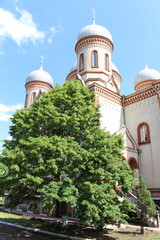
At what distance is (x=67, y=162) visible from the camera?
9.59m

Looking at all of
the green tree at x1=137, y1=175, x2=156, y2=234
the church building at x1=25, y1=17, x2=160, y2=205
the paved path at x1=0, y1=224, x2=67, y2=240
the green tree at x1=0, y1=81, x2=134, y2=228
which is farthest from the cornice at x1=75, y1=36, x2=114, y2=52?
the paved path at x1=0, y1=224, x2=67, y2=240

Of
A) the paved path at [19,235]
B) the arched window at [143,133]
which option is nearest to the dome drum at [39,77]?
the arched window at [143,133]

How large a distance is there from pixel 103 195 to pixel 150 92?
11.9 metres

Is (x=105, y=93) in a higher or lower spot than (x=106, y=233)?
higher

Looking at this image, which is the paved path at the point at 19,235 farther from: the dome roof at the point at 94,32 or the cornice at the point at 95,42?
the dome roof at the point at 94,32

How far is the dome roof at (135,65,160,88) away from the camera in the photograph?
24859mm

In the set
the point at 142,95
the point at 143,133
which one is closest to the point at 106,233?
the point at 143,133

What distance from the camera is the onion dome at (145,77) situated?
24.8 metres

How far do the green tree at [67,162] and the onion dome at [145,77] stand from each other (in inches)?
619

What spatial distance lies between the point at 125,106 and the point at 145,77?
7861 millimetres

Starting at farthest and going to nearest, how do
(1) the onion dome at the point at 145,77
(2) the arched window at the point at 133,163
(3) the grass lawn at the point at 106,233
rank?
(1) the onion dome at the point at 145,77 < (2) the arched window at the point at 133,163 < (3) the grass lawn at the point at 106,233

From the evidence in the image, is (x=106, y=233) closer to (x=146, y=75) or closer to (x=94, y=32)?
(x=94, y=32)

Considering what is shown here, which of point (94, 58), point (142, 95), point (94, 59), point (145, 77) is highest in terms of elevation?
point (145, 77)

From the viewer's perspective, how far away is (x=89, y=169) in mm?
9625
